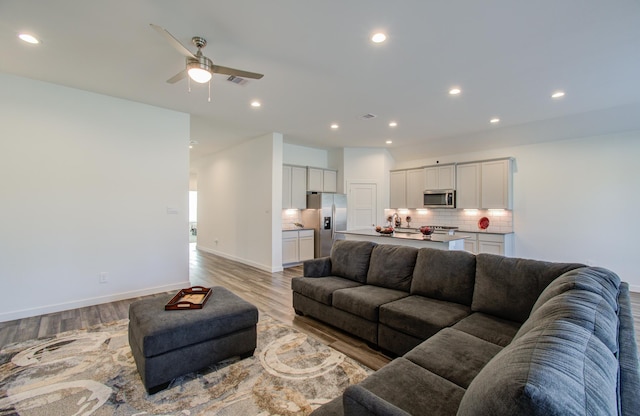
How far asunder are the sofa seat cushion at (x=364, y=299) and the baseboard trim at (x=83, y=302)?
9.83 ft

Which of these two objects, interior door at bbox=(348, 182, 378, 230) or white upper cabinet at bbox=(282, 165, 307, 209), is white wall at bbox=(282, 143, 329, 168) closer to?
white upper cabinet at bbox=(282, 165, 307, 209)

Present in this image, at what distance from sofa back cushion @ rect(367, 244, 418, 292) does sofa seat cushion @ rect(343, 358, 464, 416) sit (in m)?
1.50

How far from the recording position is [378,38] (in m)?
2.64

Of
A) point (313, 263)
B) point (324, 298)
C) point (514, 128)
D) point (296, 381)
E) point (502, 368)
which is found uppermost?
point (514, 128)

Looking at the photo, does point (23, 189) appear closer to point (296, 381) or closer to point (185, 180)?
point (185, 180)

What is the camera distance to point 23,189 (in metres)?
3.51

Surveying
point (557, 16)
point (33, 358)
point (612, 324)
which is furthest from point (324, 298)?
point (557, 16)

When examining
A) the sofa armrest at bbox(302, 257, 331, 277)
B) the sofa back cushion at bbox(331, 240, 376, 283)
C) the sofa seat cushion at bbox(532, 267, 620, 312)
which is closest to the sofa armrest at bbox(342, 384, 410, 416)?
the sofa seat cushion at bbox(532, 267, 620, 312)

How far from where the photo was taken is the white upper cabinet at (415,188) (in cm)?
698

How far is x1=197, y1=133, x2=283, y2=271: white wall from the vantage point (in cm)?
602

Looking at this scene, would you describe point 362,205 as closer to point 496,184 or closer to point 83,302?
point 496,184

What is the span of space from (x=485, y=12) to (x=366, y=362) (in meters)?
3.08

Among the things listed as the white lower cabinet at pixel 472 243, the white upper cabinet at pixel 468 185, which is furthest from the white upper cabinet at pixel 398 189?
the white lower cabinet at pixel 472 243

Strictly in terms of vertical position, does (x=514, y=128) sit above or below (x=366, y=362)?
above
